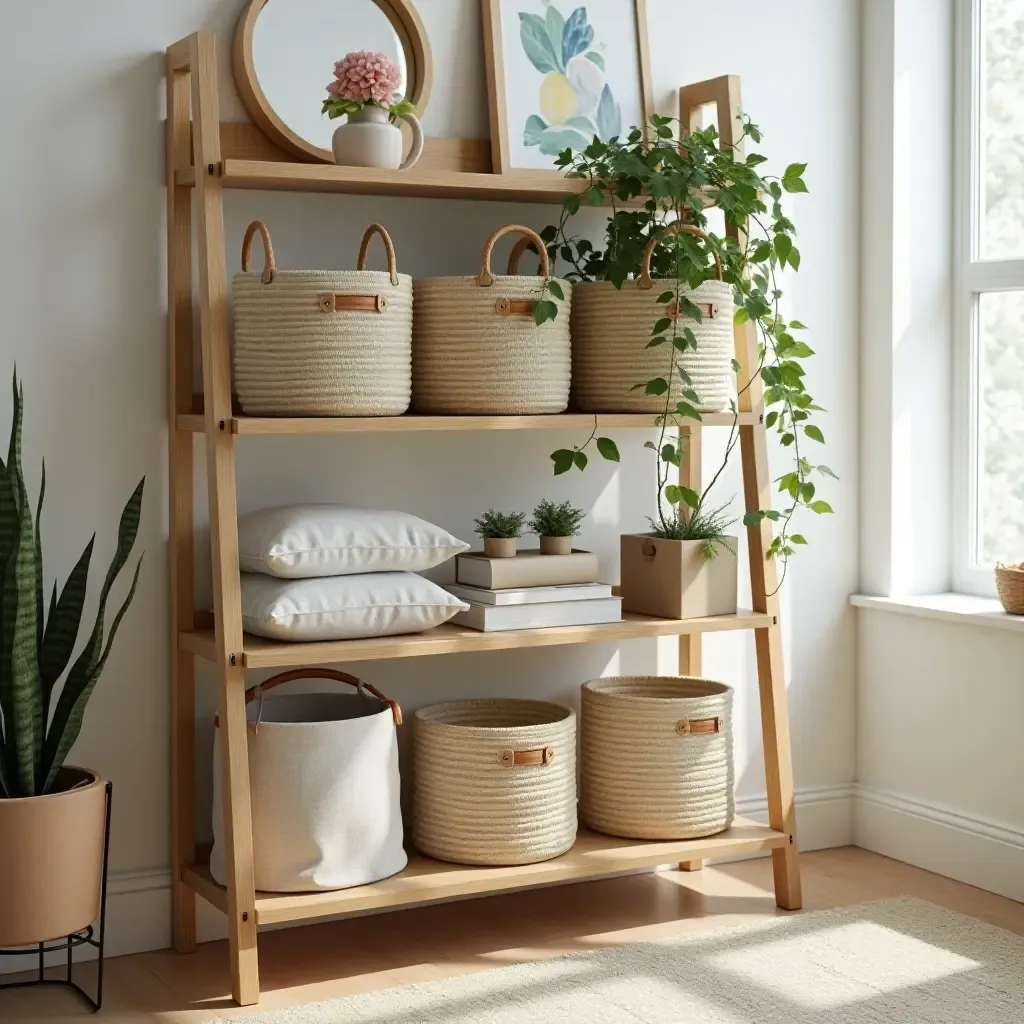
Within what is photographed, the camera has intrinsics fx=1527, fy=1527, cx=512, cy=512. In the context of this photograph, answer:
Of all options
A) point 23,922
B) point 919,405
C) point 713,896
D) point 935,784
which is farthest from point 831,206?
point 23,922

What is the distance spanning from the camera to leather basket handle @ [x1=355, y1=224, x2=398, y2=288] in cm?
254

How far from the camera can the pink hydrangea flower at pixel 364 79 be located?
2545 mm

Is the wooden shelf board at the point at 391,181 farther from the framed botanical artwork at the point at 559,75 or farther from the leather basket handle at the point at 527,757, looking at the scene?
the leather basket handle at the point at 527,757

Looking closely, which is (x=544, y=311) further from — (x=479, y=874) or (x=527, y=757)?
(x=479, y=874)

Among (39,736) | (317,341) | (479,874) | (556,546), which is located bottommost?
(479,874)

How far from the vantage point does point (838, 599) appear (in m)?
3.45

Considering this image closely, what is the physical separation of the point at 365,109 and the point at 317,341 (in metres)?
0.42

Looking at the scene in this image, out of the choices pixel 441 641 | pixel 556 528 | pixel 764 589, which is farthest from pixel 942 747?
pixel 441 641

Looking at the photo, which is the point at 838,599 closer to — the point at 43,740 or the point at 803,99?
the point at 803,99

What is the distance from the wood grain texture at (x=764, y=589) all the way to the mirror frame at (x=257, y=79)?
1.92 ft

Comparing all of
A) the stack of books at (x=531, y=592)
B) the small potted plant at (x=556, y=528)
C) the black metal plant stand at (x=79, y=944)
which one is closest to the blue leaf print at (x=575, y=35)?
the small potted plant at (x=556, y=528)

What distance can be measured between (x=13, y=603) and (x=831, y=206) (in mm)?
1971

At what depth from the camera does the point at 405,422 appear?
2549 mm

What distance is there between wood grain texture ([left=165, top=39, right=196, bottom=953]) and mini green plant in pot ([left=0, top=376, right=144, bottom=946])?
207mm
